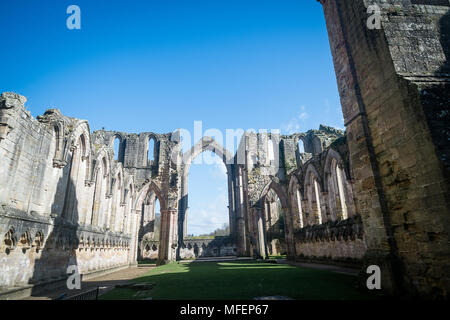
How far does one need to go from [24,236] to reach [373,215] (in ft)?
26.6

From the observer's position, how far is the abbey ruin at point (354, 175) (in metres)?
3.94

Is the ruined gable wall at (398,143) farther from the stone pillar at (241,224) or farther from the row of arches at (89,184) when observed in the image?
the stone pillar at (241,224)

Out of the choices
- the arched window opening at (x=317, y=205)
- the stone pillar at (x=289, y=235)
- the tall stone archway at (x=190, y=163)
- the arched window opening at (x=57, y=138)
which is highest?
the tall stone archway at (x=190, y=163)

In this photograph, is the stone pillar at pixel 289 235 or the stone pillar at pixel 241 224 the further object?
the stone pillar at pixel 241 224

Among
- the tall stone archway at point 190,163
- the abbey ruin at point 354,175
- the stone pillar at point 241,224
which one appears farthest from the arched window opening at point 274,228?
the abbey ruin at point 354,175

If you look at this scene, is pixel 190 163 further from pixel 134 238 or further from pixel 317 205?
→ pixel 317 205

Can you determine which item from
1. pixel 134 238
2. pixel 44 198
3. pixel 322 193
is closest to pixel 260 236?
pixel 322 193

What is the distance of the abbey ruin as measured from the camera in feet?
12.9

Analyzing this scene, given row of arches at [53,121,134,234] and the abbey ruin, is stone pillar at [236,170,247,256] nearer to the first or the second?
the abbey ruin

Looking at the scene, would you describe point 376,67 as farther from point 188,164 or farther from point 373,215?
point 188,164

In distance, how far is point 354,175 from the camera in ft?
17.7

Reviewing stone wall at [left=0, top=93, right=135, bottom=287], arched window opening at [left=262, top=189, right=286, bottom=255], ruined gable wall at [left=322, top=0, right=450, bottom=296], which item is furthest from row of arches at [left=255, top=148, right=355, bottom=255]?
stone wall at [left=0, top=93, right=135, bottom=287]
